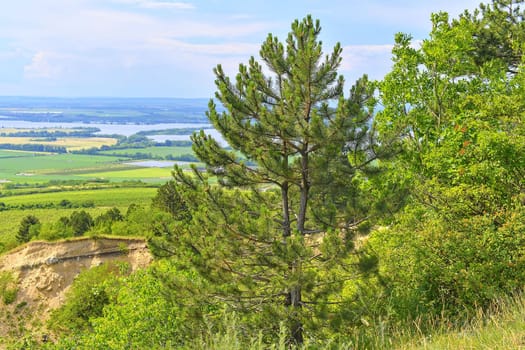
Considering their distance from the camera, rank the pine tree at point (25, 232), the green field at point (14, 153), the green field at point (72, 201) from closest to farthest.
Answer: the pine tree at point (25, 232) → the green field at point (72, 201) → the green field at point (14, 153)

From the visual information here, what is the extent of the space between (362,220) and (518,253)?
3589 millimetres

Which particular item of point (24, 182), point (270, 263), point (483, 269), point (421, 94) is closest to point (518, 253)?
point (483, 269)

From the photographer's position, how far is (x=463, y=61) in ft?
62.5

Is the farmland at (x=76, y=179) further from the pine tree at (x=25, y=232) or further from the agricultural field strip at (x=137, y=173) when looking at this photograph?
the pine tree at (x=25, y=232)

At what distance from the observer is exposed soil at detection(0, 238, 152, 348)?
103 ft

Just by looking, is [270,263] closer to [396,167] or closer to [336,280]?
[336,280]

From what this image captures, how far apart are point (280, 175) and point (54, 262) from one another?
26.4m

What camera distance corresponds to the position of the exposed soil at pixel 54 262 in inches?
1234

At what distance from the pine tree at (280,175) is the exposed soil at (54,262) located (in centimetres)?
2088

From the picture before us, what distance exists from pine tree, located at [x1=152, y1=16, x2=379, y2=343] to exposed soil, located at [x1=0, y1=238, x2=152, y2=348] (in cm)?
2088

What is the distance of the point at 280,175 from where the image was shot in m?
11.5

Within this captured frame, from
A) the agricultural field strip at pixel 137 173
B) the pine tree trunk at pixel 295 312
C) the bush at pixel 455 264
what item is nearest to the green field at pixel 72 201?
the agricultural field strip at pixel 137 173

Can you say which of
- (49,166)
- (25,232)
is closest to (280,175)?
(25,232)

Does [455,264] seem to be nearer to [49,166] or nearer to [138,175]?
[138,175]
